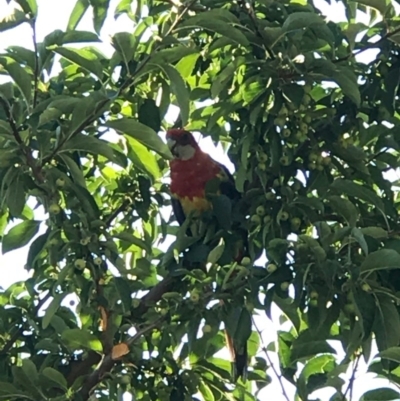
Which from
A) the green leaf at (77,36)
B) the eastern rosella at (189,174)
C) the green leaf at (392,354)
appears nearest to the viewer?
the green leaf at (392,354)

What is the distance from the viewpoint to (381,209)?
1940mm

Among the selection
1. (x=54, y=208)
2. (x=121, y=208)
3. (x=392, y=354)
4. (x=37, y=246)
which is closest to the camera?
(x=392, y=354)

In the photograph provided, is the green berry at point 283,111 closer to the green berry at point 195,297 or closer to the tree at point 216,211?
the tree at point 216,211

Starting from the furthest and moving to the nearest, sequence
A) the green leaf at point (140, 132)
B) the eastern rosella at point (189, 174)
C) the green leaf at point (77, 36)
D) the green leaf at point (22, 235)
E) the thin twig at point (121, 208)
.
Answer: the eastern rosella at point (189, 174) → the thin twig at point (121, 208) → the green leaf at point (22, 235) → the green leaf at point (77, 36) → the green leaf at point (140, 132)

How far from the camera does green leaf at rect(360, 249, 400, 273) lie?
1673 millimetres

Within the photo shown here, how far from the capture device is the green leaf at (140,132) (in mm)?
1851

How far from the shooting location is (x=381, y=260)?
169 centimetres

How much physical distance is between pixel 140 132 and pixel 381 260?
1.83 feet

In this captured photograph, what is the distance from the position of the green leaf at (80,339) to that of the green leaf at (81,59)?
56 centimetres

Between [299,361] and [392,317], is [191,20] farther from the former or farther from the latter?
[299,361]

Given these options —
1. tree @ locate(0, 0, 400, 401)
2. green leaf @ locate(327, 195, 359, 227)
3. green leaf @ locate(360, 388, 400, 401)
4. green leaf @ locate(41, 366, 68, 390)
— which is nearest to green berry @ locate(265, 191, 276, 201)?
tree @ locate(0, 0, 400, 401)

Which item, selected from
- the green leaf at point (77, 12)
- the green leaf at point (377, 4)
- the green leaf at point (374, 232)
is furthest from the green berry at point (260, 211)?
the green leaf at point (77, 12)

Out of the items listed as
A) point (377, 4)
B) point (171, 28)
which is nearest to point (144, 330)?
point (171, 28)

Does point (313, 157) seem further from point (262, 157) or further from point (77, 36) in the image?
point (77, 36)
